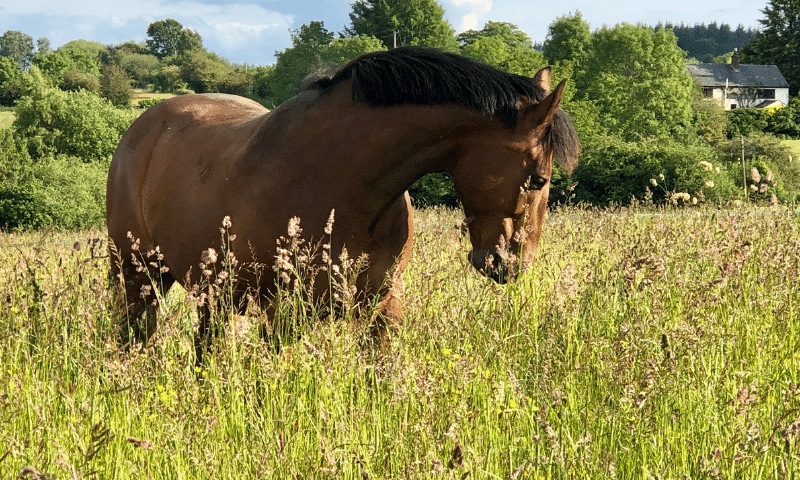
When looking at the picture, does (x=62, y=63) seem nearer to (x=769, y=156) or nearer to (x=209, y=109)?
(x=769, y=156)

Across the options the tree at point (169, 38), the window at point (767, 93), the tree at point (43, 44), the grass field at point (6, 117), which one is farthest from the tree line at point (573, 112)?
the tree at point (43, 44)

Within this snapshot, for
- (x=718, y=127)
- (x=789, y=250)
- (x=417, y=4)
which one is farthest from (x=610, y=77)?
(x=789, y=250)

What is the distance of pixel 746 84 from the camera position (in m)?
91.4

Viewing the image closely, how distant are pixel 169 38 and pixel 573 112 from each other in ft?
433

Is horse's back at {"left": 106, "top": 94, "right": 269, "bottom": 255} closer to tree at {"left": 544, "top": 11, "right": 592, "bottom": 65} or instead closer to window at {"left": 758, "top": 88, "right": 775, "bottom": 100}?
tree at {"left": 544, "top": 11, "right": 592, "bottom": 65}

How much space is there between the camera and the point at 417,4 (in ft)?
235

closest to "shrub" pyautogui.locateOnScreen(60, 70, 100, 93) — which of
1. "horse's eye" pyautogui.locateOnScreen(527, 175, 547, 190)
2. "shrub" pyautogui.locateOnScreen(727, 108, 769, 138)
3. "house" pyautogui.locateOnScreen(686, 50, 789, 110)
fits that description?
"shrub" pyautogui.locateOnScreen(727, 108, 769, 138)

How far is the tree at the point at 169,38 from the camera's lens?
14862 centimetres

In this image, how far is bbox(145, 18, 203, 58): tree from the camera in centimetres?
14862

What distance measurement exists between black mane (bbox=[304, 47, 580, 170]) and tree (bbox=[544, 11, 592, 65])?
56871mm

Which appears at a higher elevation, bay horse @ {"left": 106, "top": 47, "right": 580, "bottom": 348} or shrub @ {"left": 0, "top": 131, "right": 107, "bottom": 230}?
bay horse @ {"left": 106, "top": 47, "right": 580, "bottom": 348}

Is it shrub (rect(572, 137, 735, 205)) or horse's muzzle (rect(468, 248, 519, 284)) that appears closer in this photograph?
horse's muzzle (rect(468, 248, 519, 284))

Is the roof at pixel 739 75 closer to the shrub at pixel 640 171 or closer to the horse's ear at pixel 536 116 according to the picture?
the shrub at pixel 640 171

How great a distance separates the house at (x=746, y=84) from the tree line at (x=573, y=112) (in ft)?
6.66
